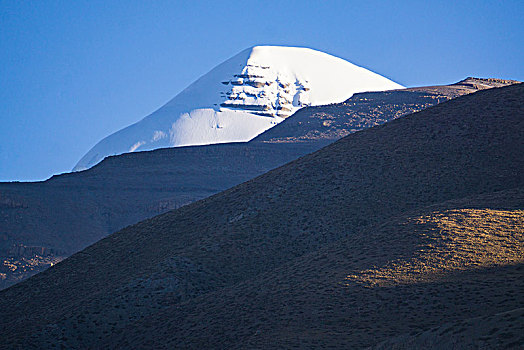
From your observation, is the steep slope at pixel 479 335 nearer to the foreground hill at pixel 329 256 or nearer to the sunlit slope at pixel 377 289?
the foreground hill at pixel 329 256

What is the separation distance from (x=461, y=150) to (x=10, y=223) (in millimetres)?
34914

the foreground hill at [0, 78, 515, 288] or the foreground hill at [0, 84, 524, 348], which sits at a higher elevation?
the foreground hill at [0, 78, 515, 288]

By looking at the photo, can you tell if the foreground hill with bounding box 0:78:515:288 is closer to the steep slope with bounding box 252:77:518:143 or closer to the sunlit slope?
the steep slope with bounding box 252:77:518:143

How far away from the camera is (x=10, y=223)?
160 feet

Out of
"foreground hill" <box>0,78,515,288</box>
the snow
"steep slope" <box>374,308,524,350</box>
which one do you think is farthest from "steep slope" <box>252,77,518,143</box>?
"steep slope" <box>374,308,524,350</box>

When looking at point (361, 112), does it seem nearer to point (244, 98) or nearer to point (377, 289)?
point (244, 98)

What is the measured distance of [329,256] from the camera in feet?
61.3

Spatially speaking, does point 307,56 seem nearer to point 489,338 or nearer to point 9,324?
point 9,324

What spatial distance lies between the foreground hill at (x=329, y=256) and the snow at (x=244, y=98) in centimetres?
7727

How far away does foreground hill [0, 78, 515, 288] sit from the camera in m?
47.1

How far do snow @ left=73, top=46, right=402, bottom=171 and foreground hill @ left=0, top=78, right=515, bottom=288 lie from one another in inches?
1058

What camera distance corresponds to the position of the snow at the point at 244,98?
109m

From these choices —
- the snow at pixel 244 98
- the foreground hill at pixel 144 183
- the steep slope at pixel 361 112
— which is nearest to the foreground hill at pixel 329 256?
the foreground hill at pixel 144 183

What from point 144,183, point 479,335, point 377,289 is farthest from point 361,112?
point 479,335
